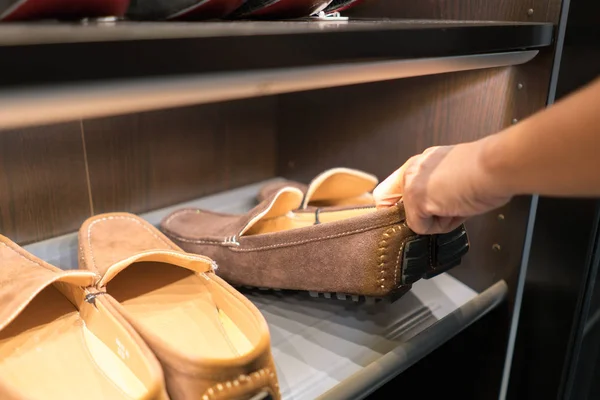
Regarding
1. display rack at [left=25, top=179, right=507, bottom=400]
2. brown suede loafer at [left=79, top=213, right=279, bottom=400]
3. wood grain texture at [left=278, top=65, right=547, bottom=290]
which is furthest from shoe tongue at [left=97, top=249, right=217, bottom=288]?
wood grain texture at [left=278, top=65, right=547, bottom=290]

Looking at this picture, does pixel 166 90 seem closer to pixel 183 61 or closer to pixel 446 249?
pixel 183 61

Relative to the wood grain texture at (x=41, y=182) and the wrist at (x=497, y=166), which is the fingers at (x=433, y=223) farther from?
the wood grain texture at (x=41, y=182)

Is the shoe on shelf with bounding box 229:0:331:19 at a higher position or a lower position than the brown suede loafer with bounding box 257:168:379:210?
higher

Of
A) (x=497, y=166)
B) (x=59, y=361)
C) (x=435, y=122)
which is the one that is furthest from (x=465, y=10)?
(x=59, y=361)

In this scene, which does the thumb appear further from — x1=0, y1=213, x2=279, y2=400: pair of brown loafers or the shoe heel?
x1=0, y1=213, x2=279, y2=400: pair of brown loafers

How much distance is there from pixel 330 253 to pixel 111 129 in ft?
1.35

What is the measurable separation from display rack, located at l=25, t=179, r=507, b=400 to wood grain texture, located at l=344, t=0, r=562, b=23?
0.35 m

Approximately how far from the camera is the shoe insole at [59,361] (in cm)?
44

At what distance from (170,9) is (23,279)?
29 centimetres

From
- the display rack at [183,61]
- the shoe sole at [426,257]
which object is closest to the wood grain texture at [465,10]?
the display rack at [183,61]

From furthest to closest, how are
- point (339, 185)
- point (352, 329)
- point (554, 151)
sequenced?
point (339, 185), point (352, 329), point (554, 151)

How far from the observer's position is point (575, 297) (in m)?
0.68

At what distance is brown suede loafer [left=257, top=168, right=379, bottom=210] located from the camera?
0.75 metres

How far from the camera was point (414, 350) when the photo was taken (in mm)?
584
